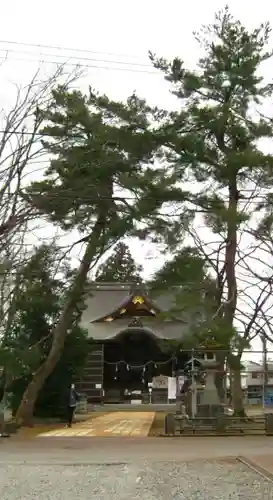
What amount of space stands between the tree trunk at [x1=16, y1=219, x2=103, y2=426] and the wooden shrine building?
12328 mm

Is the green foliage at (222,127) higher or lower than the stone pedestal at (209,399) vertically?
higher

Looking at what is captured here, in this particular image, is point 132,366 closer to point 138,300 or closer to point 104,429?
point 138,300

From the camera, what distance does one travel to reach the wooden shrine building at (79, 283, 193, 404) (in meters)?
32.3

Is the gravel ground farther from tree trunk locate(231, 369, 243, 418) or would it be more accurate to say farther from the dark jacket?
the dark jacket

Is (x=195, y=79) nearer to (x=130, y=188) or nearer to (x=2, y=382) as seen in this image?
(x=130, y=188)

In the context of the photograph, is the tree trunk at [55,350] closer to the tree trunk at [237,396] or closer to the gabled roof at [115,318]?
the tree trunk at [237,396]

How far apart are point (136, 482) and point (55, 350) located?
36.7 feet

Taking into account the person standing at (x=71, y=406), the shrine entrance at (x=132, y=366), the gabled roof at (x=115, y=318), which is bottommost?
the person standing at (x=71, y=406)

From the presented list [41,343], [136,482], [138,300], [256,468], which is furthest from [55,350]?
[138,300]

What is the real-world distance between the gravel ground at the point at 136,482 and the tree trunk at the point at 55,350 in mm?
9018

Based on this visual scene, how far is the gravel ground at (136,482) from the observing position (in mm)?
7664

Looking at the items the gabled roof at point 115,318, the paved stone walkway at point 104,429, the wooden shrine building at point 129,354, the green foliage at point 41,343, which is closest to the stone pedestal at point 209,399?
the paved stone walkway at point 104,429

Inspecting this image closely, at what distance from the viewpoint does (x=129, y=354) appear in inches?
1321

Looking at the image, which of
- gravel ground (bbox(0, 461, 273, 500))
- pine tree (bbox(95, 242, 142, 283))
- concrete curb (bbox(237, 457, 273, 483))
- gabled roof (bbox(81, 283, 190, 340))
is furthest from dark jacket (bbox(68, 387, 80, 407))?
pine tree (bbox(95, 242, 142, 283))
